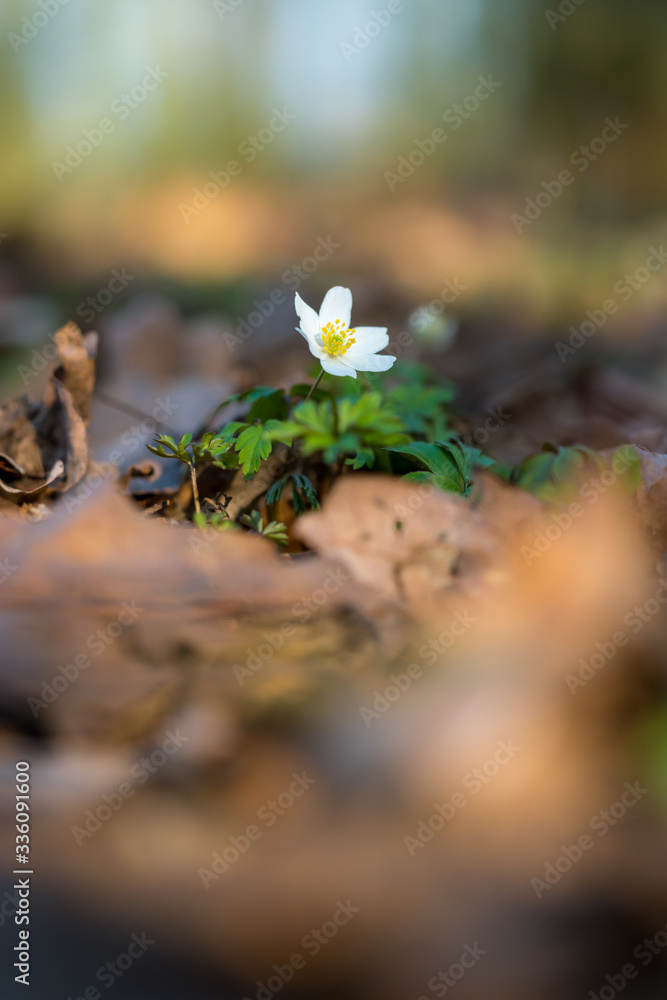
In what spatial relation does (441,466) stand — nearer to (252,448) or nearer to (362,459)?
(362,459)

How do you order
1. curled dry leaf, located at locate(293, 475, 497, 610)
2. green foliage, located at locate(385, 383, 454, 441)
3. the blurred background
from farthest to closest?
green foliage, located at locate(385, 383, 454, 441) < curled dry leaf, located at locate(293, 475, 497, 610) < the blurred background

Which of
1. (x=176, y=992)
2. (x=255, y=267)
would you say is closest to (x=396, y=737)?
(x=176, y=992)

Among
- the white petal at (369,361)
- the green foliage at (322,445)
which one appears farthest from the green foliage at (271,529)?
the white petal at (369,361)

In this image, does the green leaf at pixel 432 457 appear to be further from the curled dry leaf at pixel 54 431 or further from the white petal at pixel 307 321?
the curled dry leaf at pixel 54 431

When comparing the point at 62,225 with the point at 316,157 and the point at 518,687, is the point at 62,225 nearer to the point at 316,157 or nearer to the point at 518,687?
the point at 316,157

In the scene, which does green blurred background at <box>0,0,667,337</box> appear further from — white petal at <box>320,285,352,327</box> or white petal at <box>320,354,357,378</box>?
white petal at <box>320,354,357,378</box>

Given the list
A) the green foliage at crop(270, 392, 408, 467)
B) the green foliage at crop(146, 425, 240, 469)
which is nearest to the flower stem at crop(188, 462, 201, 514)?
the green foliage at crop(146, 425, 240, 469)

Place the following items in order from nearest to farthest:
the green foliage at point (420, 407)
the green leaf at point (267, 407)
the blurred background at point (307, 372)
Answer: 1. the blurred background at point (307, 372)
2. the green leaf at point (267, 407)
3. the green foliage at point (420, 407)
